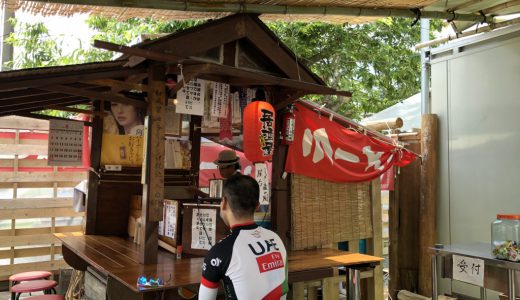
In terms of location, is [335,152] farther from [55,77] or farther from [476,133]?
[55,77]

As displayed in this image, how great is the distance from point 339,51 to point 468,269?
905cm

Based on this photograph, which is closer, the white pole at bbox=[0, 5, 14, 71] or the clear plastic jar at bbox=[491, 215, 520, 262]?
the clear plastic jar at bbox=[491, 215, 520, 262]

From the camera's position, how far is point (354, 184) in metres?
7.98

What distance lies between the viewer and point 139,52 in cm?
477

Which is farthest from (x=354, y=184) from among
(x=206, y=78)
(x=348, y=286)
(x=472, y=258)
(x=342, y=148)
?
(x=472, y=258)

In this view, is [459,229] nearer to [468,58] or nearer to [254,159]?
[468,58]

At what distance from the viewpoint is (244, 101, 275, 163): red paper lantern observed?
18.6 feet

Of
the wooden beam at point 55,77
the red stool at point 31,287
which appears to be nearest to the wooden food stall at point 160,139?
the wooden beam at point 55,77

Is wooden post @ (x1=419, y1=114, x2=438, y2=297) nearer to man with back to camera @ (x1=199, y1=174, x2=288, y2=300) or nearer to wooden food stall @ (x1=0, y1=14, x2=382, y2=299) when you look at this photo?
wooden food stall @ (x1=0, y1=14, x2=382, y2=299)

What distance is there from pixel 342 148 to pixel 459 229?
2.59 m

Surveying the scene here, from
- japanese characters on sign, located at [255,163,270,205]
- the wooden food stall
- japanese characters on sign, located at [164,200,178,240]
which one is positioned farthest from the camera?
japanese characters on sign, located at [255,163,270,205]

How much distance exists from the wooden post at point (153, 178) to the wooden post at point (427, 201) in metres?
5.35

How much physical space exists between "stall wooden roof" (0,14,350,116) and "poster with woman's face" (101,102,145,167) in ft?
2.64

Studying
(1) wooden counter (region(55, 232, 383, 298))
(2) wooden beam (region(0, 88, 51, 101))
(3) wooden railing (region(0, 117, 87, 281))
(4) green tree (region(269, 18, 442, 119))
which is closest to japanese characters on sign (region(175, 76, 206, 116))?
(2) wooden beam (region(0, 88, 51, 101))
